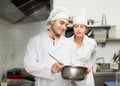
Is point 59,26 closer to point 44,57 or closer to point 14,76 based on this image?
point 44,57

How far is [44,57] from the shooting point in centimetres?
198

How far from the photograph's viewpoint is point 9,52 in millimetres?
4352

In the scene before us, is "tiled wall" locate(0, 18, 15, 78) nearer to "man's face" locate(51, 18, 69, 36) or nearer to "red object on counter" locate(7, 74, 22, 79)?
"red object on counter" locate(7, 74, 22, 79)

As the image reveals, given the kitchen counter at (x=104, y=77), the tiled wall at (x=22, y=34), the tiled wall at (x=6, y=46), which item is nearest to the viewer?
the kitchen counter at (x=104, y=77)

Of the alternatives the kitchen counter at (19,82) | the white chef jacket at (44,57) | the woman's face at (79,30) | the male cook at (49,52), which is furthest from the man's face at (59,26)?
the kitchen counter at (19,82)

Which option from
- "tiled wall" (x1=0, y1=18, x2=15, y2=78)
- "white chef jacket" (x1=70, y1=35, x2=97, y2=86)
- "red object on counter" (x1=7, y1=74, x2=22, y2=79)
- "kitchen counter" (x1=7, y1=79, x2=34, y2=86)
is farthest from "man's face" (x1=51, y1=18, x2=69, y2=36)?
"red object on counter" (x1=7, y1=74, x2=22, y2=79)

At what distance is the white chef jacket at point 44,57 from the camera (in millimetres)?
1899

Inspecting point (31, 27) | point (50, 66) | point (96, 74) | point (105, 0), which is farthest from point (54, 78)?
point (31, 27)

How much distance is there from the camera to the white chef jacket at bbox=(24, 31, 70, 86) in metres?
1.90

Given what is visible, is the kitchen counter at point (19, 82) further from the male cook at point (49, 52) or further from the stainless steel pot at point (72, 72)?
the stainless steel pot at point (72, 72)

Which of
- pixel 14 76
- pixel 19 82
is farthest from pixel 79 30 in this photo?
pixel 14 76

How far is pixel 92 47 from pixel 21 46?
231 cm

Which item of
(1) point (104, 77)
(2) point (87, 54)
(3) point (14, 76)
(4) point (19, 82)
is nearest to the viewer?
(2) point (87, 54)

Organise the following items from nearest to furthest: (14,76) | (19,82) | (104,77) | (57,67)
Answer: (57,67), (104,77), (19,82), (14,76)
